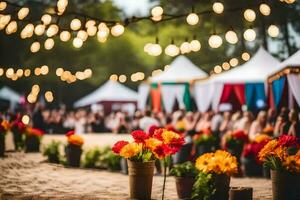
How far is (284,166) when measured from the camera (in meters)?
7.12

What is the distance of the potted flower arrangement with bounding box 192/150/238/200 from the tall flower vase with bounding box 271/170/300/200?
2.72 feet

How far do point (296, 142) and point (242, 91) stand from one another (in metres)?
10.7

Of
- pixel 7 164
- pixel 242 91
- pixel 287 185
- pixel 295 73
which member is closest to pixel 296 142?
pixel 287 185

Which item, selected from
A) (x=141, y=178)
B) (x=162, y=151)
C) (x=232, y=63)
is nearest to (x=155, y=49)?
(x=141, y=178)

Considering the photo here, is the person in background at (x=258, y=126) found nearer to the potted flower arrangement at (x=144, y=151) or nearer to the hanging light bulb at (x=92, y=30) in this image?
the hanging light bulb at (x=92, y=30)

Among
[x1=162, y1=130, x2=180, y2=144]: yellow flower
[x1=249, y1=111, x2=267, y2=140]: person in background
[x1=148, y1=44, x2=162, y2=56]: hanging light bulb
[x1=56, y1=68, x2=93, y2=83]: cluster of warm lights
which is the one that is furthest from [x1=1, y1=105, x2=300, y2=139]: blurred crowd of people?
[x1=56, y1=68, x2=93, y2=83]: cluster of warm lights

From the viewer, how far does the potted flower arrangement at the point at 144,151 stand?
6.96m

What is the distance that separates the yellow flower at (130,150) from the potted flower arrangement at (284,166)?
192 cm

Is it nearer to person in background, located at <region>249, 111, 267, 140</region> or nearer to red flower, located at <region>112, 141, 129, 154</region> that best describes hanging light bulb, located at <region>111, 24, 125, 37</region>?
person in background, located at <region>249, 111, 267, 140</region>

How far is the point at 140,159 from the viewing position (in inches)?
304

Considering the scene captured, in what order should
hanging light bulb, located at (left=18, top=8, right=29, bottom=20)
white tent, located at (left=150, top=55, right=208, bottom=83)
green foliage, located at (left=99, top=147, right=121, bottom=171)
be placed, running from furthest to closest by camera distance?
white tent, located at (left=150, top=55, right=208, bottom=83) < green foliage, located at (left=99, top=147, right=121, bottom=171) < hanging light bulb, located at (left=18, top=8, right=29, bottom=20)

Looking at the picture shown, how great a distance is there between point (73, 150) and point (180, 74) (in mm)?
7759

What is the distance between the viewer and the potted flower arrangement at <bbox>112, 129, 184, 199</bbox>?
6.96m

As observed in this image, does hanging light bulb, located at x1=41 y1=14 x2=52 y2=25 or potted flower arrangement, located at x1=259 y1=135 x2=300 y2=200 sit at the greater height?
hanging light bulb, located at x1=41 y1=14 x2=52 y2=25
